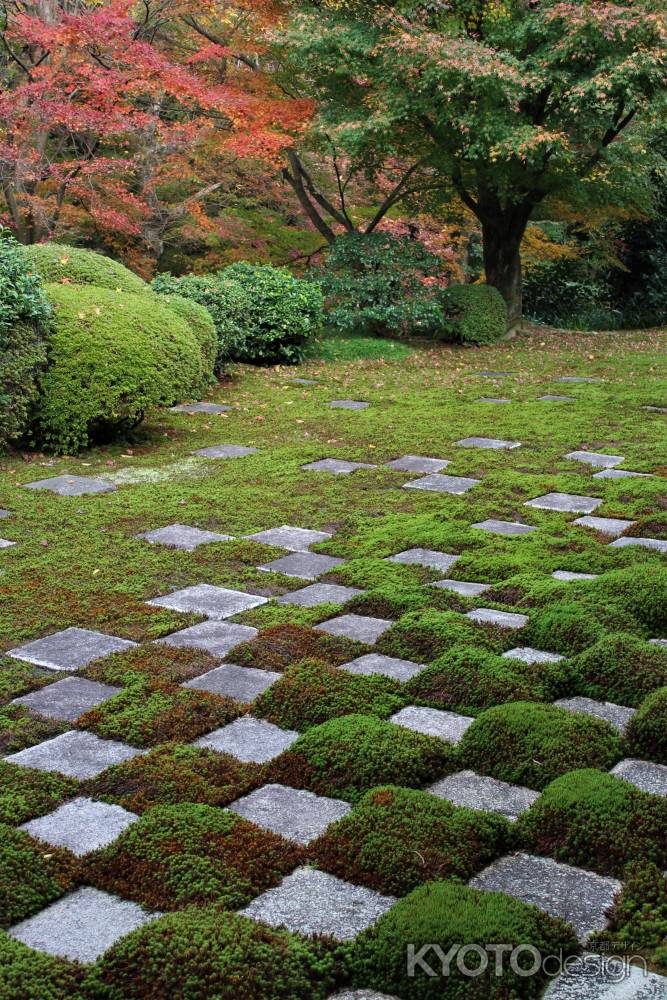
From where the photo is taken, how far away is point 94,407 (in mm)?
6855

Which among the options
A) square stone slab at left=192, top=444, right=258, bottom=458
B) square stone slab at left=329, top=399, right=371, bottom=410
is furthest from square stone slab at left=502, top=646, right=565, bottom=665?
square stone slab at left=329, top=399, right=371, bottom=410

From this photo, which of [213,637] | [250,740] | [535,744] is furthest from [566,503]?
[250,740]

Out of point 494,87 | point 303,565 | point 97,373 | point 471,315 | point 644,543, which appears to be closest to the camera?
point 303,565

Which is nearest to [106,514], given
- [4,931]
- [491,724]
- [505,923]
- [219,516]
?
[219,516]

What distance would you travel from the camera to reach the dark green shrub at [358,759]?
8.30 ft

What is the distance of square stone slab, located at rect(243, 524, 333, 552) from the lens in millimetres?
4762

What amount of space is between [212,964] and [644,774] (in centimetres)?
126

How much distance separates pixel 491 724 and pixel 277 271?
918 centimetres

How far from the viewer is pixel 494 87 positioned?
10977 mm

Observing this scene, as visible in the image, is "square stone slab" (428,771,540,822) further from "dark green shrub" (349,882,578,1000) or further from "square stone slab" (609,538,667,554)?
"square stone slab" (609,538,667,554)

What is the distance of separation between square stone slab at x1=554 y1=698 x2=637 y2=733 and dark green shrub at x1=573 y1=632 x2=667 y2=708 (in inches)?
1.1

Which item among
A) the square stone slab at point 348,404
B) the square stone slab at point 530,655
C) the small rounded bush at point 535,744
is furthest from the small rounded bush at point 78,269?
the small rounded bush at point 535,744

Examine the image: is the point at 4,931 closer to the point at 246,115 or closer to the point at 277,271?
the point at 277,271

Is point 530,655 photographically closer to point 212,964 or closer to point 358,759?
point 358,759
